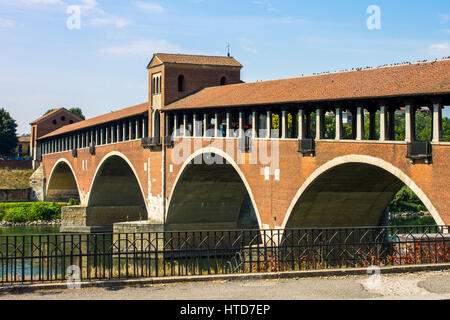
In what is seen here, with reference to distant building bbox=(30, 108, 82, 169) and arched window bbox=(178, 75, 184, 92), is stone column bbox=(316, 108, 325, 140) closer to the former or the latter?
arched window bbox=(178, 75, 184, 92)

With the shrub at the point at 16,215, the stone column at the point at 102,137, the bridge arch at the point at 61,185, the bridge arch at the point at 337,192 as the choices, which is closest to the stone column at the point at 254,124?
the bridge arch at the point at 337,192

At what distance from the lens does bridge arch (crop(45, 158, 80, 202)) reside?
79.8 meters

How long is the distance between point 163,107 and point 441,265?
30.8 m

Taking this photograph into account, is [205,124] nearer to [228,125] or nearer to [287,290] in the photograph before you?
[228,125]

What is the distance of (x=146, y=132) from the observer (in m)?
47.6

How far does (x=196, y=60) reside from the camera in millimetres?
46312

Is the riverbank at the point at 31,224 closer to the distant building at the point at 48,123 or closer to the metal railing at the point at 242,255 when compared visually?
the distant building at the point at 48,123

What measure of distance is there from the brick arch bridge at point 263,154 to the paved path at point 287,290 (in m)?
7.84

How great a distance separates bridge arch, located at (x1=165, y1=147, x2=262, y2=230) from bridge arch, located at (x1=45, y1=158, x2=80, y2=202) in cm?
3728

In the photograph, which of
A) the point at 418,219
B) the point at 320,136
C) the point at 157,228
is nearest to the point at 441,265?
the point at 320,136

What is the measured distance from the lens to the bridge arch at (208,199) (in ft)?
137

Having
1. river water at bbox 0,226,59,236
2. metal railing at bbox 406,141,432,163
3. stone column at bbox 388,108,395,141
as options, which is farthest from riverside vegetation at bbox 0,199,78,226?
metal railing at bbox 406,141,432,163

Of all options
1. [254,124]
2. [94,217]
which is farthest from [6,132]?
[254,124]
